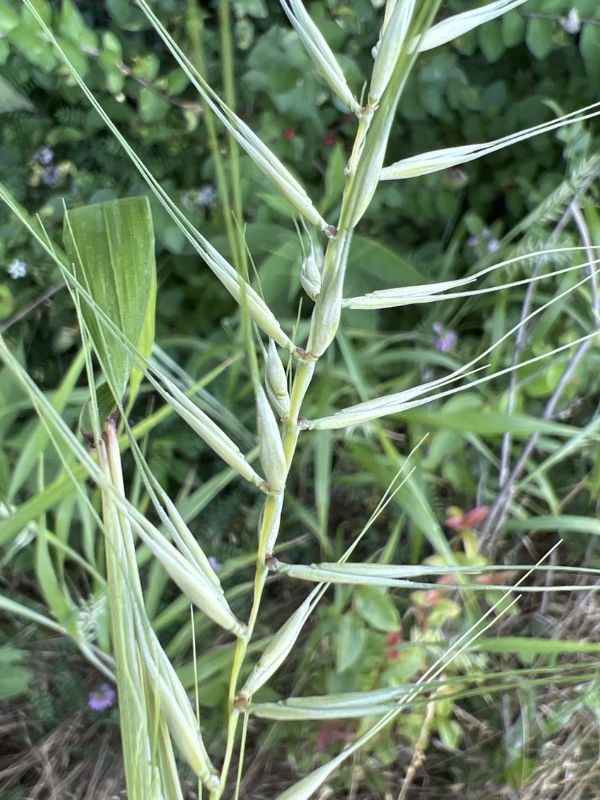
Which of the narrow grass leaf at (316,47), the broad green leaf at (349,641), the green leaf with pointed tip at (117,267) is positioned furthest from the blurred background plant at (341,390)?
the narrow grass leaf at (316,47)

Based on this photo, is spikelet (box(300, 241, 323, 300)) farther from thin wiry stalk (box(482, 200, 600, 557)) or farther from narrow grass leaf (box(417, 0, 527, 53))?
thin wiry stalk (box(482, 200, 600, 557))

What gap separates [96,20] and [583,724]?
1.08 meters

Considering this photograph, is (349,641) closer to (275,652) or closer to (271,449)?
(275,652)

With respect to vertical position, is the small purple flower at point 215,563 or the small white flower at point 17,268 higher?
the small white flower at point 17,268

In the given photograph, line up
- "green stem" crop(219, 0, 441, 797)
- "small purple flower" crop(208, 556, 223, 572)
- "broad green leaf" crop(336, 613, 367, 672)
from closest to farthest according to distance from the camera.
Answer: "green stem" crop(219, 0, 441, 797) → "broad green leaf" crop(336, 613, 367, 672) → "small purple flower" crop(208, 556, 223, 572)

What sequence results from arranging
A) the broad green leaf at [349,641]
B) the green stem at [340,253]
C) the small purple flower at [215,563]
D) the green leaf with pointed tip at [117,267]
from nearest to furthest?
the green stem at [340,253], the green leaf with pointed tip at [117,267], the broad green leaf at [349,641], the small purple flower at [215,563]

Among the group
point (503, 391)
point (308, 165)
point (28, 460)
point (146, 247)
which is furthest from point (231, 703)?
point (308, 165)

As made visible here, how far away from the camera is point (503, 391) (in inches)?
28.8

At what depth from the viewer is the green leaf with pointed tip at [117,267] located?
30 cm

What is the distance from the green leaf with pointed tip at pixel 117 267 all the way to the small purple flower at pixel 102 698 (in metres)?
0.50

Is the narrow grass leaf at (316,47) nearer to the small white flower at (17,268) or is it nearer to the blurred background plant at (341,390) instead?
the blurred background plant at (341,390)

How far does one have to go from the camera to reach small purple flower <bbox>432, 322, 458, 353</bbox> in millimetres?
754

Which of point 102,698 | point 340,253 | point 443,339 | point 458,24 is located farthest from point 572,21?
point 102,698

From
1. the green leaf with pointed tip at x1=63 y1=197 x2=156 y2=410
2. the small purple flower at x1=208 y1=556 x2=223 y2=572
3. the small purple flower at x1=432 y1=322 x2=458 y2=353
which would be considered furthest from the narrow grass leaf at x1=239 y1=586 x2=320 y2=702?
the small purple flower at x1=432 y1=322 x2=458 y2=353
